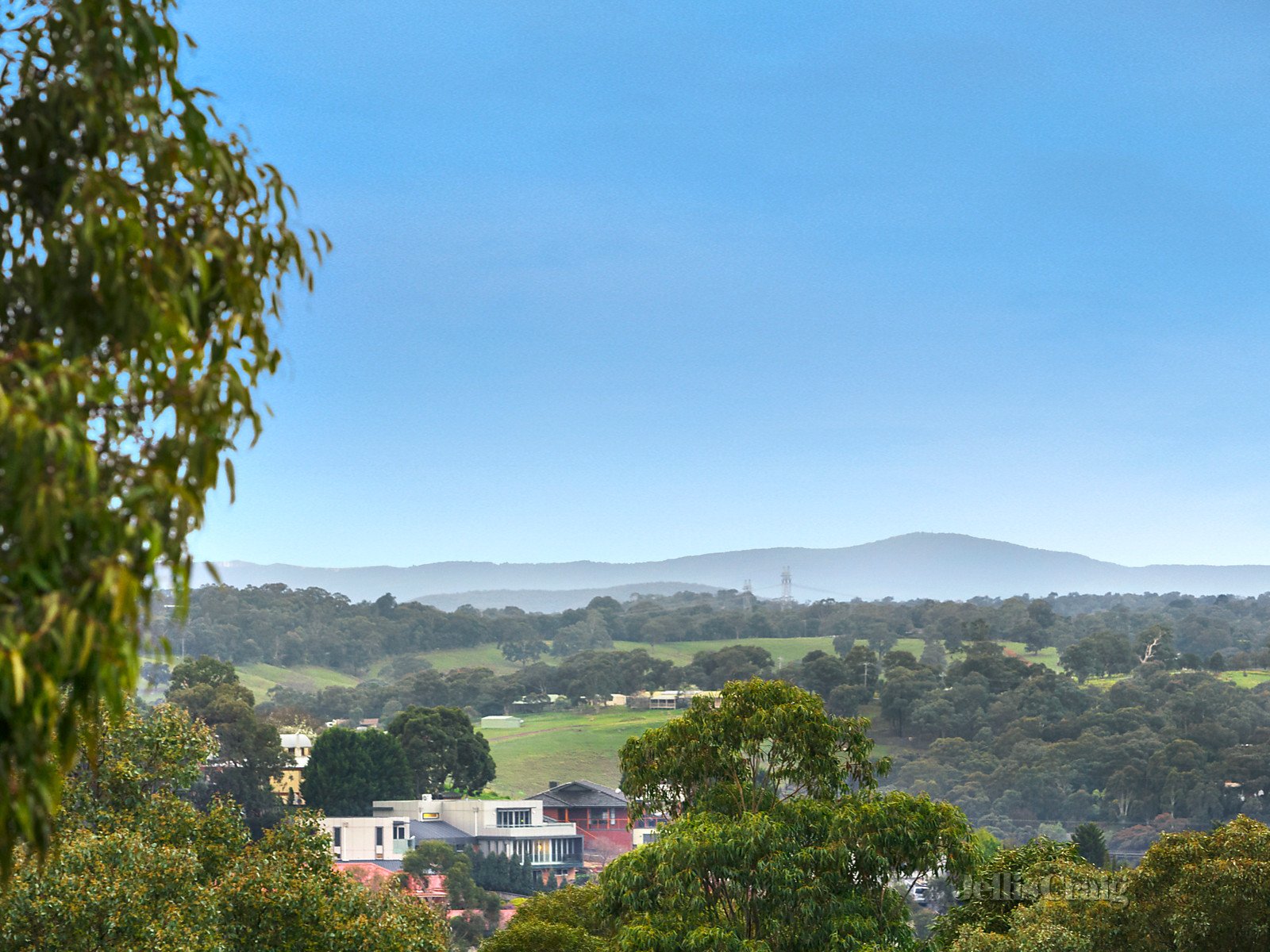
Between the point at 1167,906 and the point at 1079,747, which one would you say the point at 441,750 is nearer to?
the point at 1079,747

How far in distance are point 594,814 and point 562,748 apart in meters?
20.2

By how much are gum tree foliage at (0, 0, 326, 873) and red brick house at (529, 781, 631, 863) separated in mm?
66212

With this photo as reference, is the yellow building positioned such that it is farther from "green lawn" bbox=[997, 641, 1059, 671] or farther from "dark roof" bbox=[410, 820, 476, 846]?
"green lawn" bbox=[997, 641, 1059, 671]

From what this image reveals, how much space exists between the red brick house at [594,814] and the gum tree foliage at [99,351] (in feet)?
217

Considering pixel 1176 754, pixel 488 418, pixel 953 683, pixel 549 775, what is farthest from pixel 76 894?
pixel 488 418

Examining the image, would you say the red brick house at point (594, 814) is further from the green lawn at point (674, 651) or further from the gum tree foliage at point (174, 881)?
the gum tree foliage at point (174, 881)

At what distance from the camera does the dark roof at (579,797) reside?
69375 mm

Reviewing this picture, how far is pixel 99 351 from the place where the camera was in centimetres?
391

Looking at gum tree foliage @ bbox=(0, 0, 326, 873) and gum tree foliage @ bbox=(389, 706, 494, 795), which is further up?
gum tree foliage @ bbox=(0, 0, 326, 873)

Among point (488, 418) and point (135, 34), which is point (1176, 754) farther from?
point (488, 418)

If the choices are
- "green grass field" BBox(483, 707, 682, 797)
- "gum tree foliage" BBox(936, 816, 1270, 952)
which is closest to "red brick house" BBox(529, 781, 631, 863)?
"green grass field" BBox(483, 707, 682, 797)

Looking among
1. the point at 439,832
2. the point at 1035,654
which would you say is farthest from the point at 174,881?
the point at 1035,654

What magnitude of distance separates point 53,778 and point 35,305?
134 centimetres

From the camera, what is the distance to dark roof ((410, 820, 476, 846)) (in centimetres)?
5834
